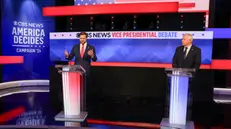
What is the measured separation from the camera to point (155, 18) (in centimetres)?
571

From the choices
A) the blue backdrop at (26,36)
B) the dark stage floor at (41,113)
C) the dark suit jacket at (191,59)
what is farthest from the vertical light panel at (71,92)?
the blue backdrop at (26,36)

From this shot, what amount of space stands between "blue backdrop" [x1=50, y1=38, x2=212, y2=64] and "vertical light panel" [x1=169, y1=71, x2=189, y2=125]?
2427mm

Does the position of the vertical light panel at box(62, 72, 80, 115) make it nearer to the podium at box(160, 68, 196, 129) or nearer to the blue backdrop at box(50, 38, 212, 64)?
the podium at box(160, 68, 196, 129)

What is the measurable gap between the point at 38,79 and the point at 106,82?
283 centimetres

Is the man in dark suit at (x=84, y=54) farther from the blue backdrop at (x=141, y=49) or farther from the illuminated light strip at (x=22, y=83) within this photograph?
the illuminated light strip at (x=22, y=83)

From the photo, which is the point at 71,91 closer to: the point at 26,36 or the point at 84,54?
the point at 84,54

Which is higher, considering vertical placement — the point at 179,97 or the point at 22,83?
the point at 179,97

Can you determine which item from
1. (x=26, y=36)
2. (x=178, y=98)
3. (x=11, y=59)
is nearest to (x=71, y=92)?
(x=178, y=98)

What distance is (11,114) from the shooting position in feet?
12.5

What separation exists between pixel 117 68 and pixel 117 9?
1.45 metres

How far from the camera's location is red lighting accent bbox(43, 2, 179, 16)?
5332 millimetres

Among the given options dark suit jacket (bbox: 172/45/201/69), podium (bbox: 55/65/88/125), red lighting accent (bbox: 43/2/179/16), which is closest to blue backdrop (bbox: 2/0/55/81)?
red lighting accent (bbox: 43/2/179/16)

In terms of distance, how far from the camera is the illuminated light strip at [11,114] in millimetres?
3550

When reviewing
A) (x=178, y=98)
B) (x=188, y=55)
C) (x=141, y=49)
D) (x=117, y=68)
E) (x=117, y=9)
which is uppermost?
(x=117, y=9)
